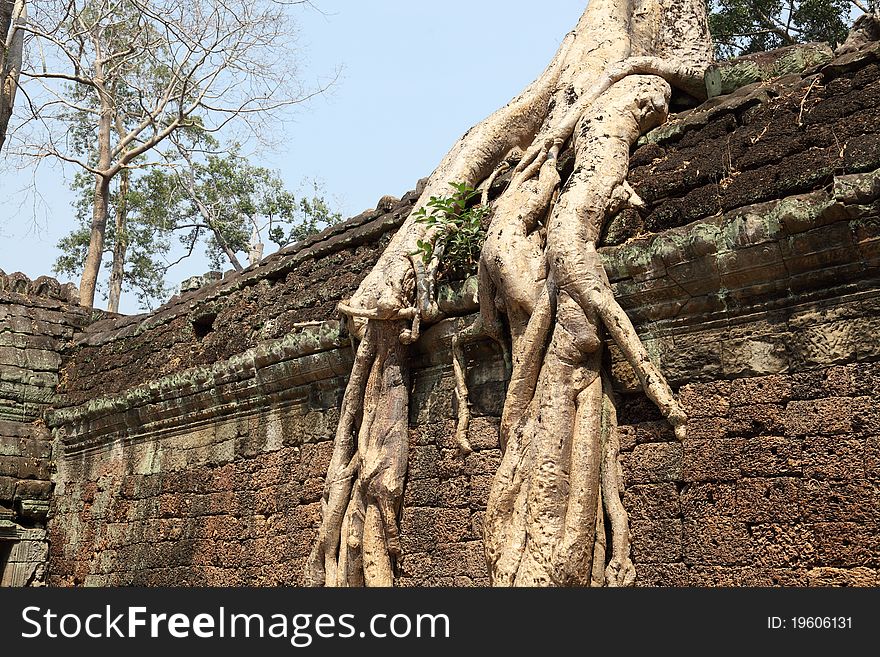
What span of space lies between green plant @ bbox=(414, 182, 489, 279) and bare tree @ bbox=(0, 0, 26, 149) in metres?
6.90

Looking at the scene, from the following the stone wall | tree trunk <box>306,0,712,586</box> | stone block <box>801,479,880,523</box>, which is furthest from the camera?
the stone wall

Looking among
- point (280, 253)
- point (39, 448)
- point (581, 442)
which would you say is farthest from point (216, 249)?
point (581, 442)

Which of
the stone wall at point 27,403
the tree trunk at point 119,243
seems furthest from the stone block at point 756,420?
the tree trunk at point 119,243

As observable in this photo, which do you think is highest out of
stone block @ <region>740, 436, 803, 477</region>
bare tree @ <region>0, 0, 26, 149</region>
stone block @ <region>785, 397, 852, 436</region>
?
bare tree @ <region>0, 0, 26, 149</region>

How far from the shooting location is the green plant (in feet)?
15.8

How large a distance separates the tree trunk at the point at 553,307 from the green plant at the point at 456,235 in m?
0.12

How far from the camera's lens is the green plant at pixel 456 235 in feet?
15.8

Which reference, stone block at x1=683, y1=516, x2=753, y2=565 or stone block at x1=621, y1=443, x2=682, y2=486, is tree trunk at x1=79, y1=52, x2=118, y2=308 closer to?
stone block at x1=621, y1=443, x2=682, y2=486

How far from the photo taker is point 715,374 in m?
3.71

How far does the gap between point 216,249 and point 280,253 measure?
662 inches

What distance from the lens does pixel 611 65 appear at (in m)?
5.18

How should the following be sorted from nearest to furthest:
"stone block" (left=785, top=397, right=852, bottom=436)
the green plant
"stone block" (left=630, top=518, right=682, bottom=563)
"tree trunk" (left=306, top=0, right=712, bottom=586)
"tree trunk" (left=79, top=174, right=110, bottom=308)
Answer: "stone block" (left=785, top=397, right=852, bottom=436) < "stone block" (left=630, top=518, right=682, bottom=563) < "tree trunk" (left=306, top=0, right=712, bottom=586) < the green plant < "tree trunk" (left=79, top=174, right=110, bottom=308)

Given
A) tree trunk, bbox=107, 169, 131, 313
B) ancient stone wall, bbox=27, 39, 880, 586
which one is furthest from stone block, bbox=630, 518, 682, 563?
tree trunk, bbox=107, 169, 131, 313

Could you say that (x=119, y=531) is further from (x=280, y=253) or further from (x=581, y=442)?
(x=581, y=442)
